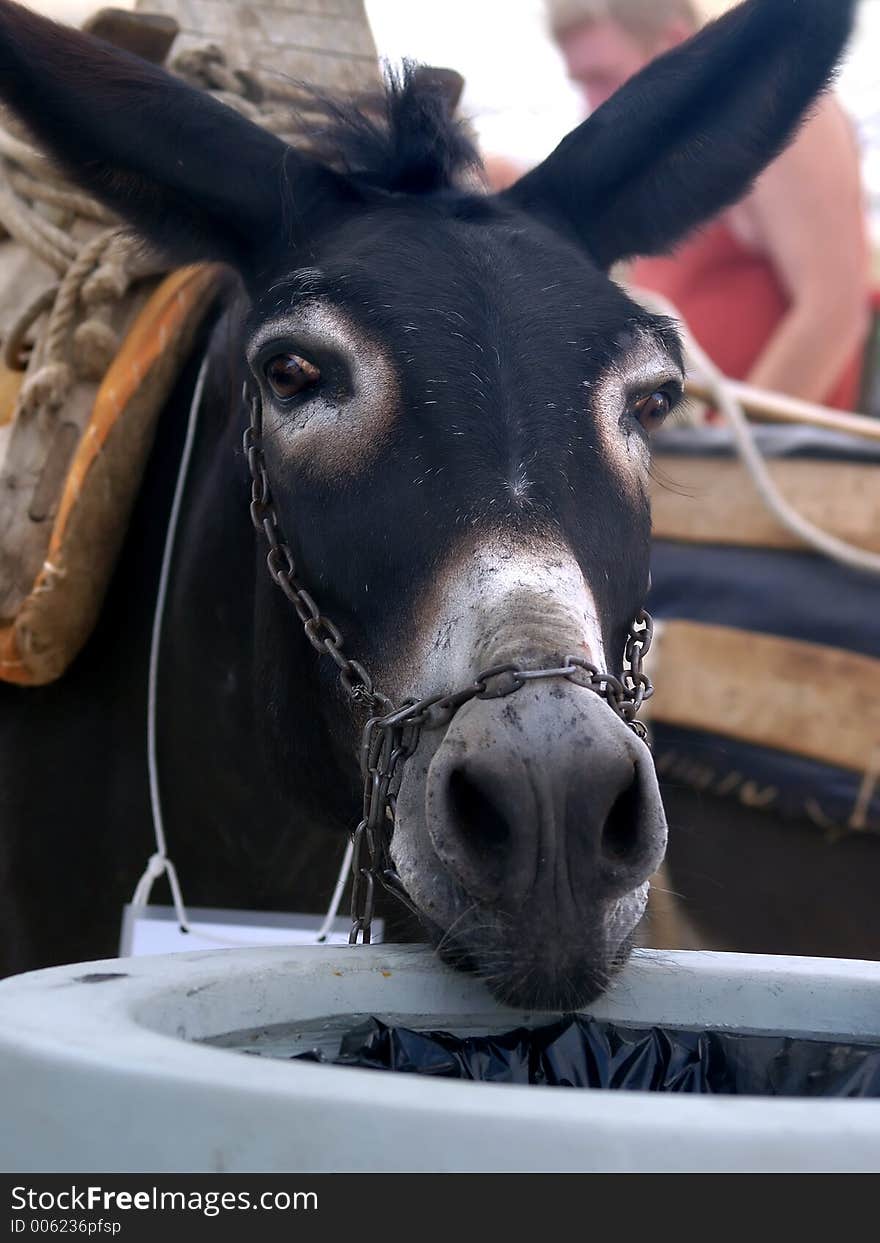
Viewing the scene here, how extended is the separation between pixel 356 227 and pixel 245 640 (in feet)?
2.26

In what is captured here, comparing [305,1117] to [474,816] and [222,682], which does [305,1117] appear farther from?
[222,682]

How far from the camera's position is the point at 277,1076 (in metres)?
0.66

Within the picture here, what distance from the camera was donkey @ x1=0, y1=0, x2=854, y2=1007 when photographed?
1164 millimetres

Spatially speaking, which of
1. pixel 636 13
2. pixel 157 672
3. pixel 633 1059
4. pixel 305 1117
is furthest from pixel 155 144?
pixel 636 13

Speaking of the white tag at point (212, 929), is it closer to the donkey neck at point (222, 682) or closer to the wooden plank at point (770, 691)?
the donkey neck at point (222, 682)

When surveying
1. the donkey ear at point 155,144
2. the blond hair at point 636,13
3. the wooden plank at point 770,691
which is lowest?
the wooden plank at point 770,691

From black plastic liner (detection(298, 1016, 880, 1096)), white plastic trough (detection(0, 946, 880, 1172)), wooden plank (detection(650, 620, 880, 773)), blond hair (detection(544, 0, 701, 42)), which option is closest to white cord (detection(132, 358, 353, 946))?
black plastic liner (detection(298, 1016, 880, 1096))

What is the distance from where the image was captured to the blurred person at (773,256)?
20.0ft

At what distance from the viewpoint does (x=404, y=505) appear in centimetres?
141

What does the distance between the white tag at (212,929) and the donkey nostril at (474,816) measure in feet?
2.59

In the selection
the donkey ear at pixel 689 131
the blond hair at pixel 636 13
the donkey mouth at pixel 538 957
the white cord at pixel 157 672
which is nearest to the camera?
the donkey mouth at pixel 538 957

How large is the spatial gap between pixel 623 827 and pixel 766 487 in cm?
222

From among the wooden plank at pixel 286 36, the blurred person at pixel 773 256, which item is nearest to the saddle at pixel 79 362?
the wooden plank at pixel 286 36

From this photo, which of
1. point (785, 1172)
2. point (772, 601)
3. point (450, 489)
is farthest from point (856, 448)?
point (785, 1172)
